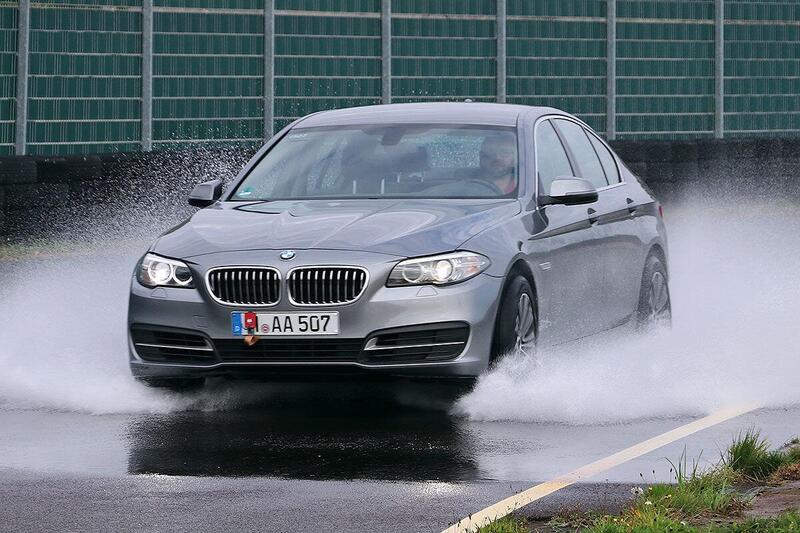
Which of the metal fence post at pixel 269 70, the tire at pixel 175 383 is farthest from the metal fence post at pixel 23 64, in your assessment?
the tire at pixel 175 383

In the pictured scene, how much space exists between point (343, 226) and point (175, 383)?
46.7 inches

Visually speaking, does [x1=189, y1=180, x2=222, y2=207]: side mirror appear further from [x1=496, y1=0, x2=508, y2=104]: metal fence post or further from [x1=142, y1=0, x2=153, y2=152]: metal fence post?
[x1=496, y1=0, x2=508, y2=104]: metal fence post

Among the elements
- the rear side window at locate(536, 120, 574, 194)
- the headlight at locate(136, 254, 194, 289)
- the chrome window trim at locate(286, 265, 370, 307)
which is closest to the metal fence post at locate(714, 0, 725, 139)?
the rear side window at locate(536, 120, 574, 194)

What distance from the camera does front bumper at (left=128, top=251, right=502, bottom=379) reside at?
9859 millimetres

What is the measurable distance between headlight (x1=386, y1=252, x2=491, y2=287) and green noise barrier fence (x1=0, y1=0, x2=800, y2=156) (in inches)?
498

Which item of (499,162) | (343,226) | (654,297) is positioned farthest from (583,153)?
(343,226)

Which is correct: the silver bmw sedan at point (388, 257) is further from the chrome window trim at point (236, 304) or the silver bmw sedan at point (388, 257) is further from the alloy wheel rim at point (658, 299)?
the alloy wheel rim at point (658, 299)

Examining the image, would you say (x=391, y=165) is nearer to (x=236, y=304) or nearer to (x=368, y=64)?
(x=236, y=304)

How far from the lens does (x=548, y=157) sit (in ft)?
38.7

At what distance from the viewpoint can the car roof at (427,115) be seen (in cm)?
1177

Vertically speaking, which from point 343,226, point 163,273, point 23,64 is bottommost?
point 163,273

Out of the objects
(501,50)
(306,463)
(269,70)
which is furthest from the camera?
(501,50)

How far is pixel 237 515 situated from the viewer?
762 cm

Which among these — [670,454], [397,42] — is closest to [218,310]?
[670,454]
